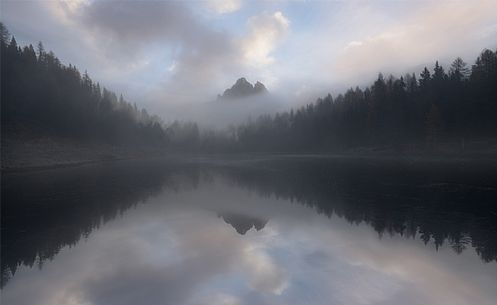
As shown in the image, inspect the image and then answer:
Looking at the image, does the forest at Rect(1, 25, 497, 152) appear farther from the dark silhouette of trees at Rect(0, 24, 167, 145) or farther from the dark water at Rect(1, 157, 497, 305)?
the dark water at Rect(1, 157, 497, 305)

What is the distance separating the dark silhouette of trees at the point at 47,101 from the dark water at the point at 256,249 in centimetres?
7604

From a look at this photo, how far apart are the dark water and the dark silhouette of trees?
249 feet

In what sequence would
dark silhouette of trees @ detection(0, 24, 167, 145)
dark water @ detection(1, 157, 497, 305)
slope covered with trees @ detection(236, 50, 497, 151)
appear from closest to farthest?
dark water @ detection(1, 157, 497, 305) < slope covered with trees @ detection(236, 50, 497, 151) < dark silhouette of trees @ detection(0, 24, 167, 145)

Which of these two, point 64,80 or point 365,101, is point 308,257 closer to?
point 365,101

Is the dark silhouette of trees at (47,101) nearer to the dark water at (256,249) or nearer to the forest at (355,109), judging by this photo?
the forest at (355,109)

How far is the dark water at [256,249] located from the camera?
12102mm

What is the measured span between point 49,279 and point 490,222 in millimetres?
24231

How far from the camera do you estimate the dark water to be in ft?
39.7

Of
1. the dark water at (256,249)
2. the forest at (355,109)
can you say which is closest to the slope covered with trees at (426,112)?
the forest at (355,109)

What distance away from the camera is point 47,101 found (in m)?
114

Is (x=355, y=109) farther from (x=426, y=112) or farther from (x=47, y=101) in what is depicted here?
(x=47, y=101)

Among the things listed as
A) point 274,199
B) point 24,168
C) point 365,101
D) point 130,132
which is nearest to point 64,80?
point 130,132

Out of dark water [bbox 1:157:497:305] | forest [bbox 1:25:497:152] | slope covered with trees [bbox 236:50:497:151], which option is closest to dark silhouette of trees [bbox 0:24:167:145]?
forest [bbox 1:25:497:152]

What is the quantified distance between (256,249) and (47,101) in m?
122
